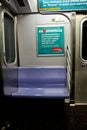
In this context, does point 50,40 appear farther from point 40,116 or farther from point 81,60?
point 40,116

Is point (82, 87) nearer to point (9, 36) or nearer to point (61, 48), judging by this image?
point (61, 48)

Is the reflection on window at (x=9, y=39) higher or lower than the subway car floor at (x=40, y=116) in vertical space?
higher

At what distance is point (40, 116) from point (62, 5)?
212 centimetres

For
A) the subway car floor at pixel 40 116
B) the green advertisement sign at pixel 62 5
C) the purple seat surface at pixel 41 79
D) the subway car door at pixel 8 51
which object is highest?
the green advertisement sign at pixel 62 5

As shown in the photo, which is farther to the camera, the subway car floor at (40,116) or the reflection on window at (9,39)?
the reflection on window at (9,39)

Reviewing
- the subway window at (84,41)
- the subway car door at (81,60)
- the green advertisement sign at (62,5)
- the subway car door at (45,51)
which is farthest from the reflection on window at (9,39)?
the subway window at (84,41)

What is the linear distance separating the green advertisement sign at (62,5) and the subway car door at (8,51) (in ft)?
2.13

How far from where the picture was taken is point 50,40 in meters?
3.33

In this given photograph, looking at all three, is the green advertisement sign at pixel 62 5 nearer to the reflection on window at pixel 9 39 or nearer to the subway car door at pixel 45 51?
the subway car door at pixel 45 51

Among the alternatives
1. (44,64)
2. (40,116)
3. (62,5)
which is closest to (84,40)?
(62,5)

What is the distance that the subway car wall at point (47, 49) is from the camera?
3.07 m

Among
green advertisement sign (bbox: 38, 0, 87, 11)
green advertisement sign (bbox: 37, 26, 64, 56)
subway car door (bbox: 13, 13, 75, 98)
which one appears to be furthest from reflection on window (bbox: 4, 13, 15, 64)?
Answer: green advertisement sign (bbox: 38, 0, 87, 11)

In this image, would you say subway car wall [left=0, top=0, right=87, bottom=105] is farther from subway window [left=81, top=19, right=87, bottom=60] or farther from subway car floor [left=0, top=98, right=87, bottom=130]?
subway car floor [left=0, top=98, right=87, bottom=130]

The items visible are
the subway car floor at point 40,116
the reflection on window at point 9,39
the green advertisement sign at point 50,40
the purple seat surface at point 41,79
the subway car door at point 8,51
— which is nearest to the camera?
the subway car door at point 8,51
